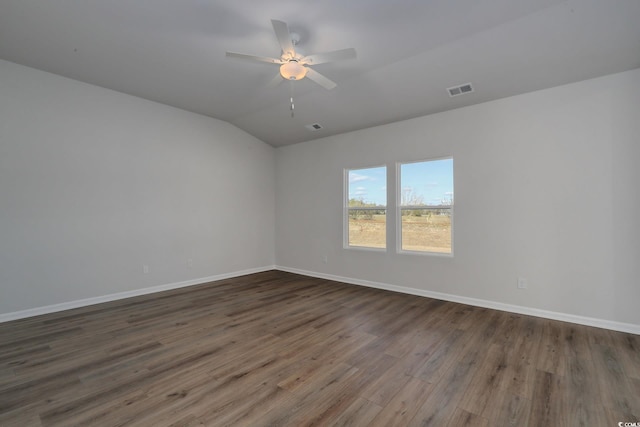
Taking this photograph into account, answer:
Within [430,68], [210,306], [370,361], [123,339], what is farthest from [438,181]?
[123,339]

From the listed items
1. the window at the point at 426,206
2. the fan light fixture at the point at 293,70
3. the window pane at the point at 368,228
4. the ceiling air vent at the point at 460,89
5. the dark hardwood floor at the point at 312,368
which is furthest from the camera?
the window pane at the point at 368,228

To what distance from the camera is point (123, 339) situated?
115 inches

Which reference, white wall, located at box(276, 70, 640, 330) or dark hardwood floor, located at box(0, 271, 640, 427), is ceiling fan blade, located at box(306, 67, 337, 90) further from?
dark hardwood floor, located at box(0, 271, 640, 427)

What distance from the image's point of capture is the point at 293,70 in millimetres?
2725

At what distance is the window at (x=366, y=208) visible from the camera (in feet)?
16.5

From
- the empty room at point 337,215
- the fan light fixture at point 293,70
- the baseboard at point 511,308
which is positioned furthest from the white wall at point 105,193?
the fan light fixture at point 293,70

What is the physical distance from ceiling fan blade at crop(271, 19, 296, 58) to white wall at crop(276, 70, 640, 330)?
266cm

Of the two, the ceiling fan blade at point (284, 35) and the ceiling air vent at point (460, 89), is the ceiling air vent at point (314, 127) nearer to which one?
the ceiling air vent at point (460, 89)

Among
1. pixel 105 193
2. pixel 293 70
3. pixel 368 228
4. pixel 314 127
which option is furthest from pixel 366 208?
pixel 105 193

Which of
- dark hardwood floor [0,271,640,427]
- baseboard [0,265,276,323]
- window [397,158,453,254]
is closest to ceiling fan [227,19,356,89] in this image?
window [397,158,453,254]

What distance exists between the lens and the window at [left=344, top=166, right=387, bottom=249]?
503 centimetres

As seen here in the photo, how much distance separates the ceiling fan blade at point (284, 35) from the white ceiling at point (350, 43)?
1.17 feet

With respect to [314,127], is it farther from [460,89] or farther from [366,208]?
[460,89]

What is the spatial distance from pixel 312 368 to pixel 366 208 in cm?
333
